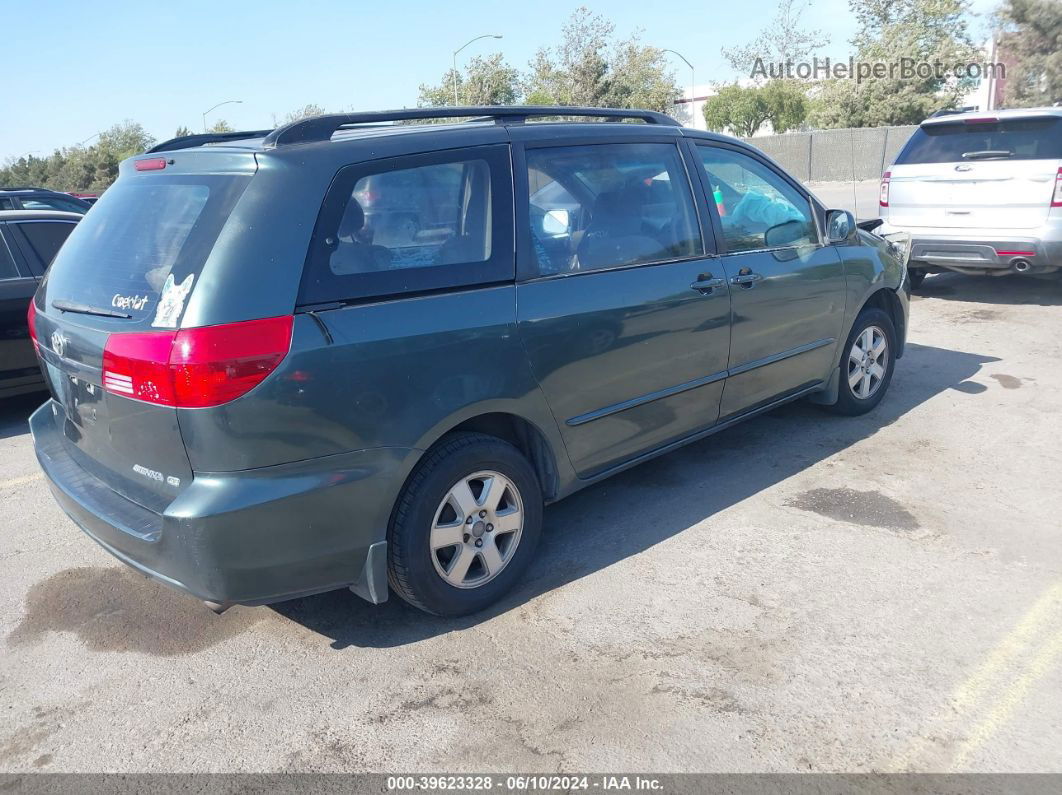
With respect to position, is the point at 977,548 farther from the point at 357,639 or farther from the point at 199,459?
the point at 199,459

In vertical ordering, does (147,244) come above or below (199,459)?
above

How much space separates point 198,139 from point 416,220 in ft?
3.98

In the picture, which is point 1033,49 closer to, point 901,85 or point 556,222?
point 901,85

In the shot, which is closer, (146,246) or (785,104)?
(146,246)

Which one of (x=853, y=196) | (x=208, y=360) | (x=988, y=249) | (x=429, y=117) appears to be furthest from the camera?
(x=853, y=196)

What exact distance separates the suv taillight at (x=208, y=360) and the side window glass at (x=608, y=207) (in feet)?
4.02

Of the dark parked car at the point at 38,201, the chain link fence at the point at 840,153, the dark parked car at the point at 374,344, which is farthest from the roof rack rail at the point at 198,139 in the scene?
the chain link fence at the point at 840,153

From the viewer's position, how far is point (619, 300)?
381 cm

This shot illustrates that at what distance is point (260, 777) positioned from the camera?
2637 mm

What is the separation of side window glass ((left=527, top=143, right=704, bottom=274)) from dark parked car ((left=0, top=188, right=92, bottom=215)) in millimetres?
11203

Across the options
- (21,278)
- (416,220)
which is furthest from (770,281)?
(21,278)

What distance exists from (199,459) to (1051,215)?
798 cm

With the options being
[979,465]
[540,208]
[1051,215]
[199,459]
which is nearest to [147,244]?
[199,459]

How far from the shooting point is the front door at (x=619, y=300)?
11.7ft
